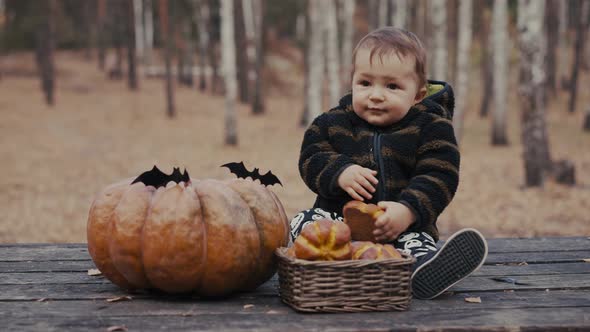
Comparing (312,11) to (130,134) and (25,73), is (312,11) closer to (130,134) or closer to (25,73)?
(130,134)

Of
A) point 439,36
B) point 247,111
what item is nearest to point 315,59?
point 439,36

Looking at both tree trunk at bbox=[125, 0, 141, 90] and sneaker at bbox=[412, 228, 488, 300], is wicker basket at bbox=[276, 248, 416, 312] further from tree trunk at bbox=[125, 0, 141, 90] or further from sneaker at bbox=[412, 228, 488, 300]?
tree trunk at bbox=[125, 0, 141, 90]

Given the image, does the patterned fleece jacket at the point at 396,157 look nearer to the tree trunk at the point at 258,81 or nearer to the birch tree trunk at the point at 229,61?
the birch tree trunk at the point at 229,61

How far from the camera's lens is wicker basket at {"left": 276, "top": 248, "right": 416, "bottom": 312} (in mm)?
2648

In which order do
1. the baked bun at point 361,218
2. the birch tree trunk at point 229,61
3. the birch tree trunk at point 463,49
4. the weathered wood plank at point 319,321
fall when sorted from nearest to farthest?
1. the weathered wood plank at point 319,321
2. the baked bun at point 361,218
3. the birch tree trunk at point 463,49
4. the birch tree trunk at point 229,61

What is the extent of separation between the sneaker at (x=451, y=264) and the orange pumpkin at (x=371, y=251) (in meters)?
0.20

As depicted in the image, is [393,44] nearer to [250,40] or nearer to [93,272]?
[93,272]

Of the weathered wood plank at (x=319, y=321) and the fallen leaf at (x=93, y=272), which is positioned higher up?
the weathered wood plank at (x=319, y=321)

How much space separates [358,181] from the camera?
124 inches

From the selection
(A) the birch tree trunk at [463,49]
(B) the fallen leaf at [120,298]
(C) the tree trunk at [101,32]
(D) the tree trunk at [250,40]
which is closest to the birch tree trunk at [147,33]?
(C) the tree trunk at [101,32]

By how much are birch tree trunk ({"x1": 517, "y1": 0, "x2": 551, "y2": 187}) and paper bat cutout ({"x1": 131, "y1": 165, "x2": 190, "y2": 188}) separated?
8.70 m

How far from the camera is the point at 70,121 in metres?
21.1

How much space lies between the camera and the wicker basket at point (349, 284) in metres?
2.65

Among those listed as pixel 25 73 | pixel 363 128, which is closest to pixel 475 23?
pixel 25 73
